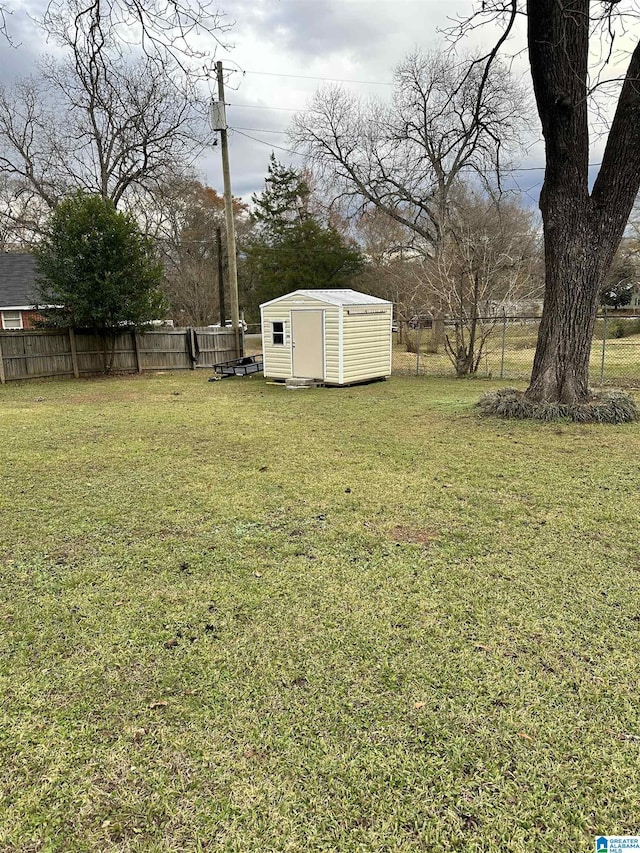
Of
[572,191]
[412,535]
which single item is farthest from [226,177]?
[412,535]

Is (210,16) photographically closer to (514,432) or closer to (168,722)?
(168,722)

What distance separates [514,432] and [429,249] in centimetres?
1884

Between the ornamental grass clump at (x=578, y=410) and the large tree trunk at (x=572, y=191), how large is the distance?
0.17 m

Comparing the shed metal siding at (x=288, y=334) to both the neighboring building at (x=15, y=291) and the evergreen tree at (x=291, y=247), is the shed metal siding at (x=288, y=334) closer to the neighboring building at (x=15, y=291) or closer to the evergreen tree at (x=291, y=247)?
the neighboring building at (x=15, y=291)

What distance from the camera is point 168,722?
183 cm

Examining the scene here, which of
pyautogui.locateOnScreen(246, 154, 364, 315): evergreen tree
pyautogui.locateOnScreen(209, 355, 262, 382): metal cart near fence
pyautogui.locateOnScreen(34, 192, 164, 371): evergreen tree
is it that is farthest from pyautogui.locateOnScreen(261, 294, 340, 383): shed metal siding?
pyautogui.locateOnScreen(246, 154, 364, 315): evergreen tree

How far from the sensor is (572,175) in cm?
639

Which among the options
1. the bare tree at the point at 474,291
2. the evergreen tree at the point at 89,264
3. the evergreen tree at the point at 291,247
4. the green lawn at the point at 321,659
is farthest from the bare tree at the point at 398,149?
the green lawn at the point at 321,659

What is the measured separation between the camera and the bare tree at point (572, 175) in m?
5.89

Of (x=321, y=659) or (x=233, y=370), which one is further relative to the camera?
(x=233, y=370)

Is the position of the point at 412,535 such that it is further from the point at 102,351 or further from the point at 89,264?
the point at 102,351

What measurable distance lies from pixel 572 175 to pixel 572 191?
191 mm

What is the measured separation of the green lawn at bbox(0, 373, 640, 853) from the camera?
4.87ft

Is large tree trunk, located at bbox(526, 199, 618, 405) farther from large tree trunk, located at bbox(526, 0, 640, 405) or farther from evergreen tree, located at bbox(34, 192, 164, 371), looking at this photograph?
evergreen tree, located at bbox(34, 192, 164, 371)
